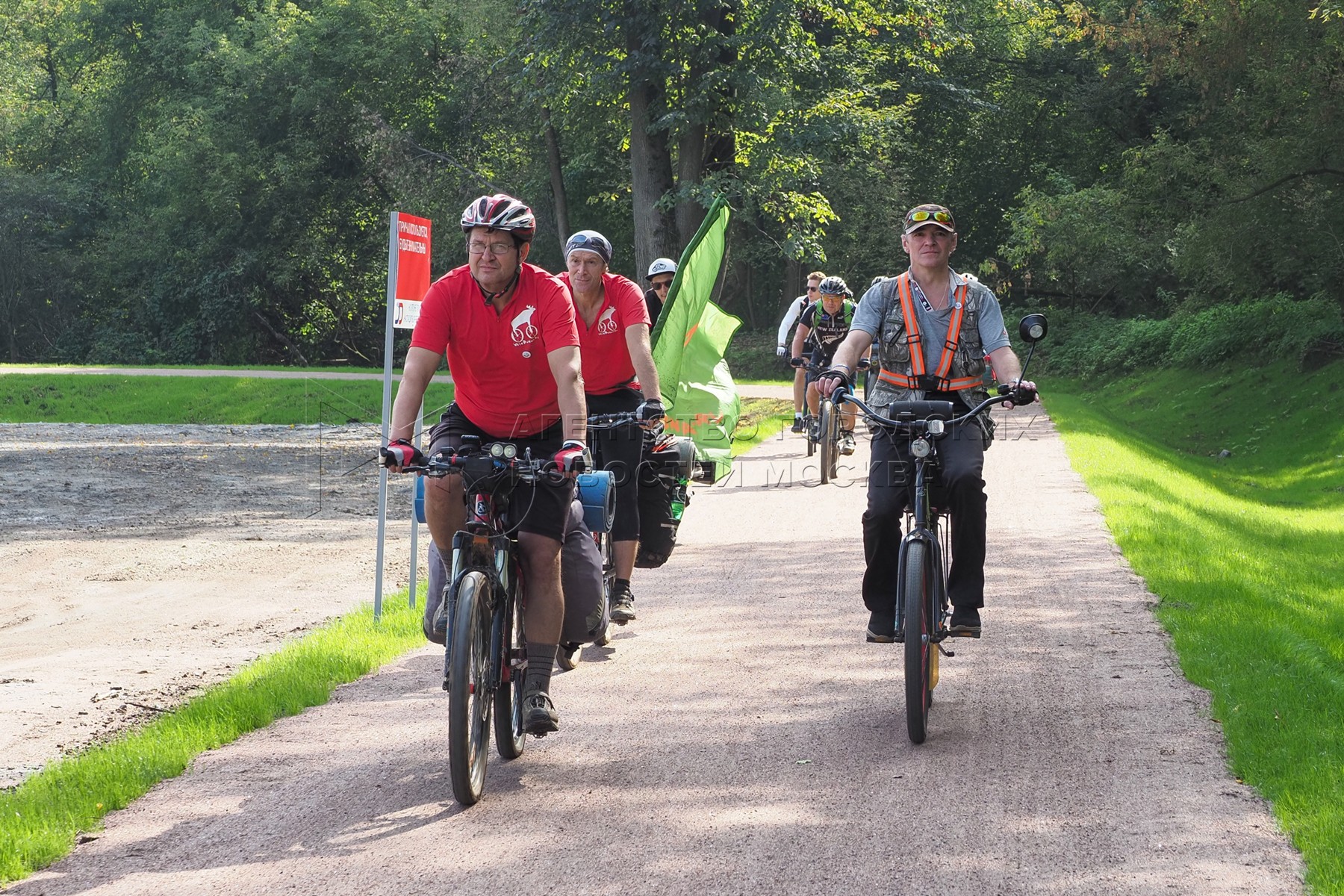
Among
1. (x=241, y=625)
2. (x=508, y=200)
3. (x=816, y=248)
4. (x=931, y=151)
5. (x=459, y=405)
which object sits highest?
(x=931, y=151)

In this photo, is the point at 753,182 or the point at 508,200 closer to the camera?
the point at 508,200

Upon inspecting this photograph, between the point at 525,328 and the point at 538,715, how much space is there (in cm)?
145

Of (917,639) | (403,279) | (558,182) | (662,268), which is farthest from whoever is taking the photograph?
(558,182)

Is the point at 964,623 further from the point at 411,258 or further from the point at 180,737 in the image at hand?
the point at 411,258

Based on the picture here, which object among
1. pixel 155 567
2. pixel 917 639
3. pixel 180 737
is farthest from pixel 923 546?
pixel 155 567

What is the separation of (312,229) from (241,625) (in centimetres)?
4220

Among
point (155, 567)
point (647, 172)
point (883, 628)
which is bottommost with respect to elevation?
point (155, 567)

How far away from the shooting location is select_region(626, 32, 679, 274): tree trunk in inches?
1035

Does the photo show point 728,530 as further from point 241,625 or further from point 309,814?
point 309,814

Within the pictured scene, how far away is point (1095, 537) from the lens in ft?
37.9

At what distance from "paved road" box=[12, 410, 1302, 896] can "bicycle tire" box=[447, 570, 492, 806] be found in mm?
138

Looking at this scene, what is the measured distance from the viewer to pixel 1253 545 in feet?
44.1

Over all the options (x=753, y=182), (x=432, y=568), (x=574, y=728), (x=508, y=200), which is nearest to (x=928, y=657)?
(x=574, y=728)

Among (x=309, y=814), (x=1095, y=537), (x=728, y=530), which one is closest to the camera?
(x=309, y=814)
